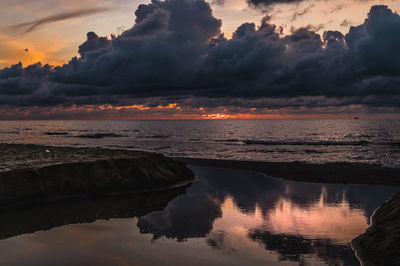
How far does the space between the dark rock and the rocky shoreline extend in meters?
13.3

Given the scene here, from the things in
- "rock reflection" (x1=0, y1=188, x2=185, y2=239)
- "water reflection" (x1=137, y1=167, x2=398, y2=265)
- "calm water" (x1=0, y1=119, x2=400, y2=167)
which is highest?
"rock reflection" (x1=0, y1=188, x2=185, y2=239)

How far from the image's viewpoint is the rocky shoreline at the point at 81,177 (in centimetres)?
1656

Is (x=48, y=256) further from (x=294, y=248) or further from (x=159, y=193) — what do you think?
(x=159, y=193)

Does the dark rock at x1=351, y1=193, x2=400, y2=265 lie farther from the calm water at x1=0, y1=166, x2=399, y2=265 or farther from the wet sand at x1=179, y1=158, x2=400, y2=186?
the wet sand at x1=179, y1=158, x2=400, y2=186

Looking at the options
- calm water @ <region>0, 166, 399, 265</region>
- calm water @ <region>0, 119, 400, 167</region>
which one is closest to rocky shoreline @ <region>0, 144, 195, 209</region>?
calm water @ <region>0, 166, 399, 265</region>

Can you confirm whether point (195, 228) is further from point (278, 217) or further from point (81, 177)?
point (81, 177)

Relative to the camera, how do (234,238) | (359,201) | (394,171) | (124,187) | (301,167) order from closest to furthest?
Answer: (234,238)
(359,201)
(124,187)
(394,171)
(301,167)

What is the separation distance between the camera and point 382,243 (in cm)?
1027

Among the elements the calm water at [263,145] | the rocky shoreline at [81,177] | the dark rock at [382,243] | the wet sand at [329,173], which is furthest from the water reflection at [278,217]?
the calm water at [263,145]

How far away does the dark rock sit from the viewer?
9.57m

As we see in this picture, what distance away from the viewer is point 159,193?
2020cm

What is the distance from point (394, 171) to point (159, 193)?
2174 centimetres

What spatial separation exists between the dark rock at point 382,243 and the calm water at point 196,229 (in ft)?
1.43

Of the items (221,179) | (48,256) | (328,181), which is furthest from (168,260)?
(328,181)
